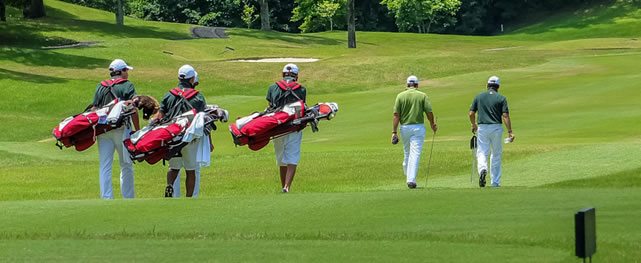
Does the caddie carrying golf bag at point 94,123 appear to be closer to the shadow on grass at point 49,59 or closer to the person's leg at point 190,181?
the person's leg at point 190,181

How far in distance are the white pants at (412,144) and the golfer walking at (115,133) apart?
15.3ft

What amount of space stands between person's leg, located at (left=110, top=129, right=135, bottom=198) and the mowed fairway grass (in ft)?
3.71

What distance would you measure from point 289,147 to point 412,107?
2.90 meters

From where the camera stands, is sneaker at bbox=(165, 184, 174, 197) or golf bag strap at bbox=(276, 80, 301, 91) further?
golf bag strap at bbox=(276, 80, 301, 91)

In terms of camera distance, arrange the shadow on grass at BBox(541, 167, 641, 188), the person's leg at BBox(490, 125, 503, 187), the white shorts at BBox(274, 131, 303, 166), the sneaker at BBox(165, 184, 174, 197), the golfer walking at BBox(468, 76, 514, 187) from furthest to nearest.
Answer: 1. the golfer walking at BBox(468, 76, 514, 187)
2. the person's leg at BBox(490, 125, 503, 187)
3. the shadow on grass at BBox(541, 167, 641, 188)
4. the white shorts at BBox(274, 131, 303, 166)
5. the sneaker at BBox(165, 184, 174, 197)

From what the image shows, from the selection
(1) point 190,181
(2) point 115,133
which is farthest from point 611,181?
(2) point 115,133

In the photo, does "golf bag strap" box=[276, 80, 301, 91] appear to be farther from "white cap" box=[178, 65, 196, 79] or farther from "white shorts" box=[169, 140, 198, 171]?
"white shorts" box=[169, 140, 198, 171]

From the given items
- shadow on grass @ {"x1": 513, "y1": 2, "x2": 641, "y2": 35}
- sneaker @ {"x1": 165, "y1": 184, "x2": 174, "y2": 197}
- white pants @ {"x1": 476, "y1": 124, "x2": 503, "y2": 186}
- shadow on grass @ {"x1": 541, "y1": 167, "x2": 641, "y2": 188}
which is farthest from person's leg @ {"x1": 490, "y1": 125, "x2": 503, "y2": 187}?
shadow on grass @ {"x1": 513, "y1": 2, "x2": 641, "y2": 35}

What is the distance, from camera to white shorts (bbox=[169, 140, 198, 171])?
55.8 ft

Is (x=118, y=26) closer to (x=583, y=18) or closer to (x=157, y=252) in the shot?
(x=583, y=18)

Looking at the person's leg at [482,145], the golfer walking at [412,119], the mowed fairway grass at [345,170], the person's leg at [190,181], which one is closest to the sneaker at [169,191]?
the person's leg at [190,181]

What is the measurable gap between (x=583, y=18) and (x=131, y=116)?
281ft

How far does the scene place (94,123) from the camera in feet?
55.7

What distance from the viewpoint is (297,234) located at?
12.9 metres
